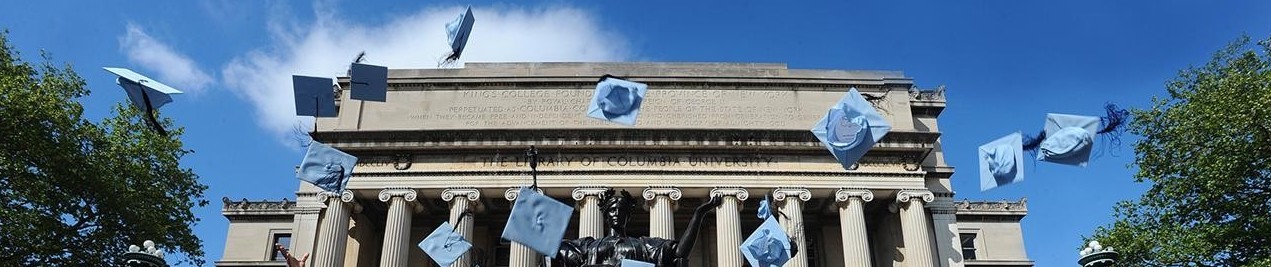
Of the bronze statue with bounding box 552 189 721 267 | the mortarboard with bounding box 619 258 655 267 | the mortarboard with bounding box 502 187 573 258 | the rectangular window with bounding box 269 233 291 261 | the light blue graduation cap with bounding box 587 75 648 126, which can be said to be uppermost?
the rectangular window with bounding box 269 233 291 261

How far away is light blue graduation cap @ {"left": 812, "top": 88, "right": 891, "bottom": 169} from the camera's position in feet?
46.2

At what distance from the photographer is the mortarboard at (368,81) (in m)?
14.4

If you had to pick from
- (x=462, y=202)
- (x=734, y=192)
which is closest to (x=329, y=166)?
(x=462, y=202)

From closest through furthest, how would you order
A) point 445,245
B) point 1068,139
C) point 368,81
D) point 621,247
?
point 621,247 → point 1068,139 → point 368,81 → point 445,245

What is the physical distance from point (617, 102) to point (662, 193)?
13635 mm

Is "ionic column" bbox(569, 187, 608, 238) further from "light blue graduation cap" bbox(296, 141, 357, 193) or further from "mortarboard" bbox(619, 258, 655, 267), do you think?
"mortarboard" bbox(619, 258, 655, 267)

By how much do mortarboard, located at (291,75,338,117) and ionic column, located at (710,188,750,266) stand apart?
13.4 meters

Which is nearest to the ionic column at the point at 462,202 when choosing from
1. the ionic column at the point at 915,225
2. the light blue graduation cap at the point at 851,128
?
the ionic column at the point at 915,225

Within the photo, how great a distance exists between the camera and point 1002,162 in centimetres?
1506

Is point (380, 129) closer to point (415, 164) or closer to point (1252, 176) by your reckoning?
point (415, 164)

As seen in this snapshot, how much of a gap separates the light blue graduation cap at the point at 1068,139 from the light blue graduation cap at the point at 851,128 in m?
2.57

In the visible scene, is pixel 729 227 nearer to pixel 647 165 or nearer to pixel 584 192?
pixel 647 165

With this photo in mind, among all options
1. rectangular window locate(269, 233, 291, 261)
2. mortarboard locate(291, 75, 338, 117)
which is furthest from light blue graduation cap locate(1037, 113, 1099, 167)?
rectangular window locate(269, 233, 291, 261)

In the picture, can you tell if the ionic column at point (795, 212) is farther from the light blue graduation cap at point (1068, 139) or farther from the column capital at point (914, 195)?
the light blue graduation cap at point (1068, 139)
